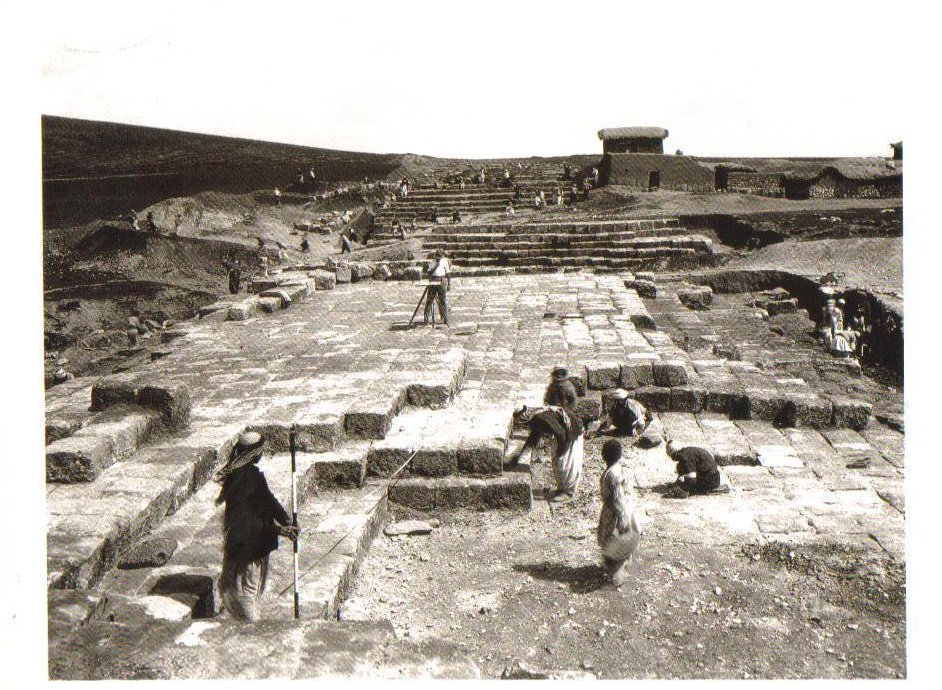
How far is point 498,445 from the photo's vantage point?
23.2 feet

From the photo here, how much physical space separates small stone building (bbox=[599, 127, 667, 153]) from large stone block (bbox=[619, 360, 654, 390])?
2557 cm

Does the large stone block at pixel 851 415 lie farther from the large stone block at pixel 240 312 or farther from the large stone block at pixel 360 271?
the large stone block at pixel 360 271

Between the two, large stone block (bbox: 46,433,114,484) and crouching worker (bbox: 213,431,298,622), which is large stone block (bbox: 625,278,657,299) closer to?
large stone block (bbox: 46,433,114,484)

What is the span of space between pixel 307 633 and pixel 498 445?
340 cm

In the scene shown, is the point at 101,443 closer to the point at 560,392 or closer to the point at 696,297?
the point at 560,392

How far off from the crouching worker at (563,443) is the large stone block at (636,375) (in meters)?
2.39

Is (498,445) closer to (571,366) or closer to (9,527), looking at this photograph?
(571,366)

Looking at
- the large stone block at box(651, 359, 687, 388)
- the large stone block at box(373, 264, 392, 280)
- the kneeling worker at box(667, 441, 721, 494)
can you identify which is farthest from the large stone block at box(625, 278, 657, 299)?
the kneeling worker at box(667, 441, 721, 494)

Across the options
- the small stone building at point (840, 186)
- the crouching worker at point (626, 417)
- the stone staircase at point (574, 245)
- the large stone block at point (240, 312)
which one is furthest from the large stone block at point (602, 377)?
the small stone building at point (840, 186)

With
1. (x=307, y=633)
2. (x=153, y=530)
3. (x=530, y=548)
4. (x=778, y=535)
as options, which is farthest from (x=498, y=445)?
(x=307, y=633)

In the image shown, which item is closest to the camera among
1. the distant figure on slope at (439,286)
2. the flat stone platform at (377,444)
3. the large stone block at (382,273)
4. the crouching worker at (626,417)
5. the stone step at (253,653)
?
the stone step at (253,653)

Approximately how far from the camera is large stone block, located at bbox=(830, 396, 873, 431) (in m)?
8.82

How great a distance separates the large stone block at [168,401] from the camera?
7.25m

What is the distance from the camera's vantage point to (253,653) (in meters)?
3.74
